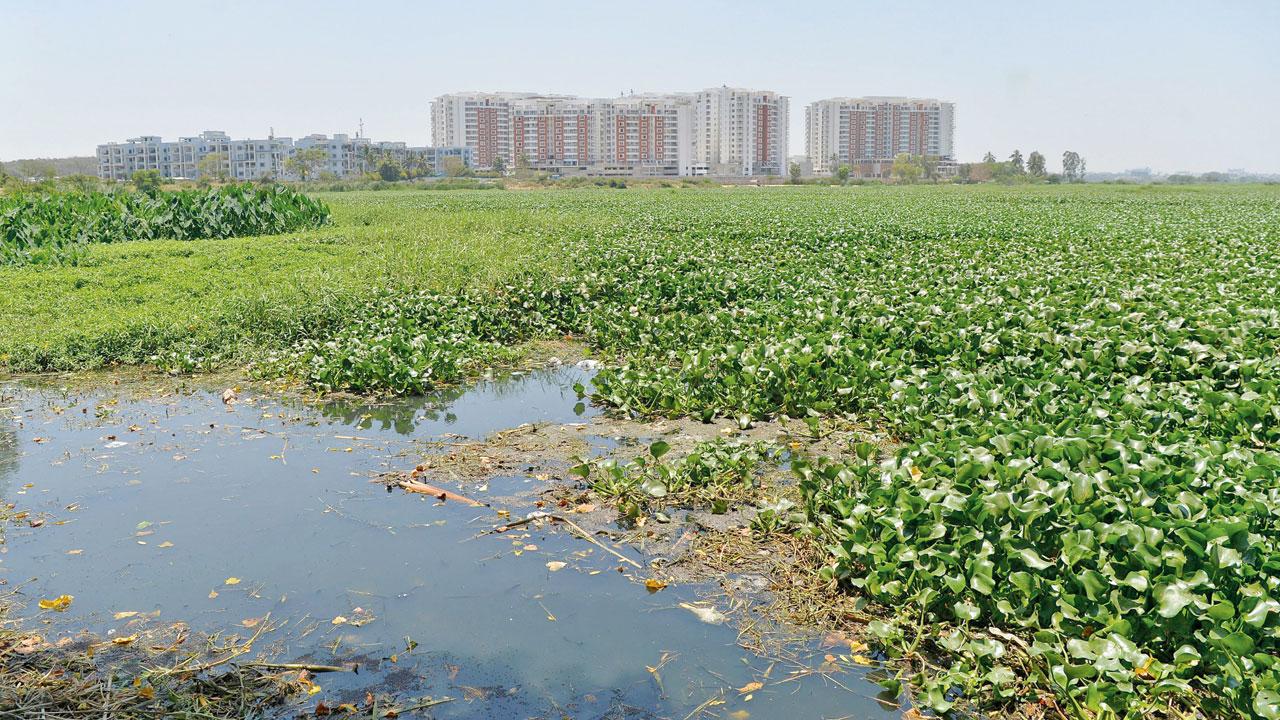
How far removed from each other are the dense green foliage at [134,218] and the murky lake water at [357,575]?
488 inches

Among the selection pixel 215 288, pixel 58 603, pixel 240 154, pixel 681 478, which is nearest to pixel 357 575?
pixel 58 603

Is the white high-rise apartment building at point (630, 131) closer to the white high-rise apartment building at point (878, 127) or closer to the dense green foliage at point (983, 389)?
the white high-rise apartment building at point (878, 127)

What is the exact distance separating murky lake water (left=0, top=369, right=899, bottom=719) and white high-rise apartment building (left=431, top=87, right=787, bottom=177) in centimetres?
14966

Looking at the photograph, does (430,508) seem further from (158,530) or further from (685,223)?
(685,223)

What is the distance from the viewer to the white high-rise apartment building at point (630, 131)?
512 feet

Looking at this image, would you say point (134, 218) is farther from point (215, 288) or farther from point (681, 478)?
point (681, 478)

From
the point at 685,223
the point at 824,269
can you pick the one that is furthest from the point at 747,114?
the point at 824,269

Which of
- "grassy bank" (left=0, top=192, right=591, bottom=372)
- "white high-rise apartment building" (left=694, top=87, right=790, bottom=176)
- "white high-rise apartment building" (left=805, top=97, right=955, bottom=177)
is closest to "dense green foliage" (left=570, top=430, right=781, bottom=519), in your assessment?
"grassy bank" (left=0, top=192, right=591, bottom=372)

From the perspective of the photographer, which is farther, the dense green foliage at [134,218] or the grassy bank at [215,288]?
the dense green foliage at [134,218]

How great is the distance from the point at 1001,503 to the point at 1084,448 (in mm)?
932

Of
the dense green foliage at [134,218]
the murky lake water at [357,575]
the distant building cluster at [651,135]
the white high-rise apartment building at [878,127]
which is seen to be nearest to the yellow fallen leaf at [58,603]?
the murky lake water at [357,575]

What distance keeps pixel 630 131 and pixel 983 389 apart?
154148mm

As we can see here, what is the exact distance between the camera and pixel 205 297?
13.2 metres

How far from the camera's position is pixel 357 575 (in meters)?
5.24
